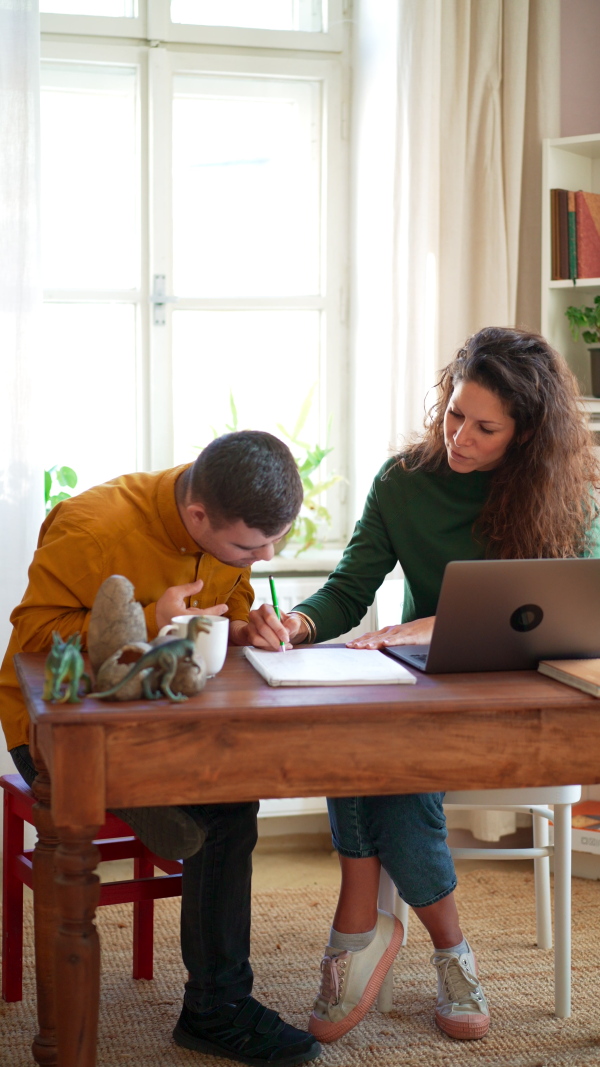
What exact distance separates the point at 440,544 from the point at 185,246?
140cm

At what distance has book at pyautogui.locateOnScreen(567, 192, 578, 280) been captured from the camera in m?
2.74

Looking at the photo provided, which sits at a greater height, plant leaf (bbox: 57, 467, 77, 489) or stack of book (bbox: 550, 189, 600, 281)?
stack of book (bbox: 550, 189, 600, 281)

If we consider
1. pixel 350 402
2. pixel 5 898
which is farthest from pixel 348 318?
pixel 5 898

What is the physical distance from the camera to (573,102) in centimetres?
294

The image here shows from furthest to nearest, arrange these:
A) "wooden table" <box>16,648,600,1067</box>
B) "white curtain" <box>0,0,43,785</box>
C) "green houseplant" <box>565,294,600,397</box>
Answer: "green houseplant" <box>565,294,600,397</box> → "white curtain" <box>0,0,43,785</box> → "wooden table" <box>16,648,600,1067</box>

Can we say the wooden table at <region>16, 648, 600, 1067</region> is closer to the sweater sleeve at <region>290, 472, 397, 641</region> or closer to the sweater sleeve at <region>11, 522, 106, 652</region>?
the sweater sleeve at <region>11, 522, 106, 652</region>

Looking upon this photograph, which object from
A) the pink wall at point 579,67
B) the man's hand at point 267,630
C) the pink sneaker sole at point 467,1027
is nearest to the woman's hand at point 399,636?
the man's hand at point 267,630

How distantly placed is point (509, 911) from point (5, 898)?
118cm

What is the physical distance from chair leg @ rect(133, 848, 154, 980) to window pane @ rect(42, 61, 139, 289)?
1.60 metres

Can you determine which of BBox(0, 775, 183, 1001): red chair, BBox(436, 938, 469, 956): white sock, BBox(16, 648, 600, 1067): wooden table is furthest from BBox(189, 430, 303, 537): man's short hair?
BBox(436, 938, 469, 956): white sock

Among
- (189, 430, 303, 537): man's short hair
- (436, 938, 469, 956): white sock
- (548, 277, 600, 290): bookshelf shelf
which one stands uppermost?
(548, 277, 600, 290): bookshelf shelf

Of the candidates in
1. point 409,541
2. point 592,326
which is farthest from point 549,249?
point 409,541

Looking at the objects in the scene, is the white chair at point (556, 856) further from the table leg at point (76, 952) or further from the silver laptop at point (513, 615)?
the table leg at point (76, 952)

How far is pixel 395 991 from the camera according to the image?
211 cm
